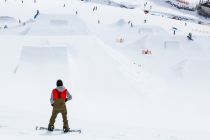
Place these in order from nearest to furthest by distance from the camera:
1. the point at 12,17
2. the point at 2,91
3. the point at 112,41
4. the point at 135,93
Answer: the point at 2,91
the point at 135,93
the point at 112,41
the point at 12,17

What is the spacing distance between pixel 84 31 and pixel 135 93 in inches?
617

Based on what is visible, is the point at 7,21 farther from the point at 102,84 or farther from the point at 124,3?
the point at 124,3

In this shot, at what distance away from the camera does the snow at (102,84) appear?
15695 mm

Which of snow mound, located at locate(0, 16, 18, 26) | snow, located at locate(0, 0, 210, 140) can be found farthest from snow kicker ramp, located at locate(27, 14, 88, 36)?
snow mound, located at locate(0, 16, 18, 26)

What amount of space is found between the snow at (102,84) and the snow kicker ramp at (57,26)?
0.38ft

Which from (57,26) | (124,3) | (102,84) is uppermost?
(124,3)

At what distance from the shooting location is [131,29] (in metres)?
53.3

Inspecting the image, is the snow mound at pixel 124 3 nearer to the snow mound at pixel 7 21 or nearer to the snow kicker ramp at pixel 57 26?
the snow mound at pixel 7 21

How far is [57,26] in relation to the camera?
43.8m

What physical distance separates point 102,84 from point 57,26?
17771 mm

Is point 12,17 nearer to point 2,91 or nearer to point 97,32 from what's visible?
point 97,32

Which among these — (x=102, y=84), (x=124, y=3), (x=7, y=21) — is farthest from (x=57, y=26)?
(x=124, y=3)

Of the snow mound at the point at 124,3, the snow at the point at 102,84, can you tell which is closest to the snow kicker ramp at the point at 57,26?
the snow at the point at 102,84

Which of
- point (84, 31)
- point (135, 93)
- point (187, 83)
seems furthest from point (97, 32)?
point (135, 93)
